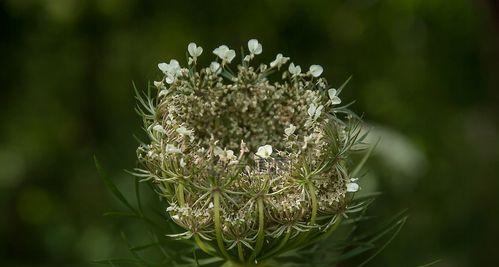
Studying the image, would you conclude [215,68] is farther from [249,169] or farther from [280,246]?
[280,246]

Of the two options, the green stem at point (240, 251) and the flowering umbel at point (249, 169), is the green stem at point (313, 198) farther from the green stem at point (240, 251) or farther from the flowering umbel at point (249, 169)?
the green stem at point (240, 251)

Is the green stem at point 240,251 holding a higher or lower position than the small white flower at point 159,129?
lower

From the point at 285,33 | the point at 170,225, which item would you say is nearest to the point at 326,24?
the point at 285,33

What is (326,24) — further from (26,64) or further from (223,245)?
(223,245)

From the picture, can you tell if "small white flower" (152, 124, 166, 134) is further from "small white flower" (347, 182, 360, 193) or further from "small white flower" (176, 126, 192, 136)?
"small white flower" (347, 182, 360, 193)

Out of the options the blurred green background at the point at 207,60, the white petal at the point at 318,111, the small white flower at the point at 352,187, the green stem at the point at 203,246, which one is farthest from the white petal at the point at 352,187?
the blurred green background at the point at 207,60

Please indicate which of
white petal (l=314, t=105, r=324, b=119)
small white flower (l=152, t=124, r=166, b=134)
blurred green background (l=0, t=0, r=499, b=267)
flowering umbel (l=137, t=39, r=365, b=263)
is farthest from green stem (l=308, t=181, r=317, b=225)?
blurred green background (l=0, t=0, r=499, b=267)

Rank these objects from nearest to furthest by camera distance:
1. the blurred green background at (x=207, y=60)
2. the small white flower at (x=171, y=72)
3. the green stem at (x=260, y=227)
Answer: the green stem at (x=260, y=227), the small white flower at (x=171, y=72), the blurred green background at (x=207, y=60)

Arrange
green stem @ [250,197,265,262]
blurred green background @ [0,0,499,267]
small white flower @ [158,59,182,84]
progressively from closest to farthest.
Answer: green stem @ [250,197,265,262], small white flower @ [158,59,182,84], blurred green background @ [0,0,499,267]
